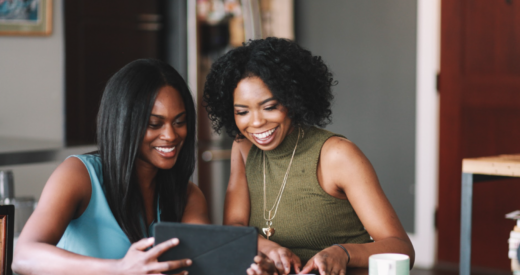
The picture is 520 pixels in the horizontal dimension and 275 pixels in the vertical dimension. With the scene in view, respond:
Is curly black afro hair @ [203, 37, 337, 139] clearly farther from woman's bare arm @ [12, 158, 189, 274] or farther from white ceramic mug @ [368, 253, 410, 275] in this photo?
white ceramic mug @ [368, 253, 410, 275]

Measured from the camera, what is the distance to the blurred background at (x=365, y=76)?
3.41 m

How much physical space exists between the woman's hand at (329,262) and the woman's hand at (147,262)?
0.99 ft

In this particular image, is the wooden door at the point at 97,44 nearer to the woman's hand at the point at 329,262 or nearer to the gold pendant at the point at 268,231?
the gold pendant at the point at 268,231

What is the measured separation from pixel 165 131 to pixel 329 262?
543 mm

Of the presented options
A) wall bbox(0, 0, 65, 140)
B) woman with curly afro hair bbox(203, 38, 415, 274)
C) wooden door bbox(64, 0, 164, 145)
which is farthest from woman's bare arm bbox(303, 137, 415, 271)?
wall bbox(0, 0, 65, 140)

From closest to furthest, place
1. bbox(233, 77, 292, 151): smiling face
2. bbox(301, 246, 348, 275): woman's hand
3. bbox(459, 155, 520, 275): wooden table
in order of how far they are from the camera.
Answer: bbox(301, 246, 348, 275): woman's hand, bbox(233, 77, 292, 151): smiling face, bbox(459, 155, 520, 275): wooden table

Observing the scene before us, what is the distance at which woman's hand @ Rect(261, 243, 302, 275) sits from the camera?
1283 millimetres

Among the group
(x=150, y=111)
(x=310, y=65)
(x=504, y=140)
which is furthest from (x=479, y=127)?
(x=150, y=111)

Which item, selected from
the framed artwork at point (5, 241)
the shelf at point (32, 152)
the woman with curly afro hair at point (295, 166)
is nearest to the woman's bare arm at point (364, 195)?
the woman with curly afro hair at point (295, 166)

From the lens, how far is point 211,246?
107 centimetres

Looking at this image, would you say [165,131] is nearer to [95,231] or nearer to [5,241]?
[95,231]

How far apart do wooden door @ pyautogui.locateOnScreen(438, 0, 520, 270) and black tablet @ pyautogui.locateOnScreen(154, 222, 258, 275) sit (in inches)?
106

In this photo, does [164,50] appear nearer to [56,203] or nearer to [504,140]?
[504,140]

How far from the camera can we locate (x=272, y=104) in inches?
59.9
